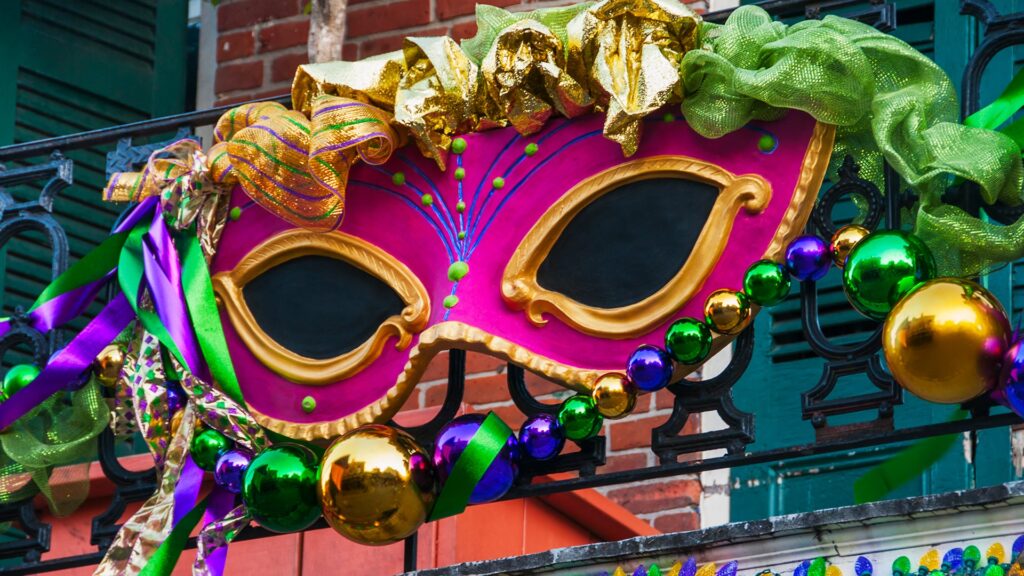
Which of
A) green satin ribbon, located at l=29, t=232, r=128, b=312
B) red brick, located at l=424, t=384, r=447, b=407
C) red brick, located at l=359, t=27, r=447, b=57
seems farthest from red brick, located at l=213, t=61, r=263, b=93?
green satin ribbon, located at l=29, t=232, r=128, b=312

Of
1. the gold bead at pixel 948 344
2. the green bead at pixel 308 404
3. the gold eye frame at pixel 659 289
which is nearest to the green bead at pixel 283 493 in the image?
the green bead at pixel 308 404

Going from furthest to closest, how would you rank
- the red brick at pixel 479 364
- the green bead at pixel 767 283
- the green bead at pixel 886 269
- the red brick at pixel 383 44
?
the red brick at pixel 383 44, the red brick at pixel 479 364, the green bead at pixel 767 283, the green bead at pixel 886 269

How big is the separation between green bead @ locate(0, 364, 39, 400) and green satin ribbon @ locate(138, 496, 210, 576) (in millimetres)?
590

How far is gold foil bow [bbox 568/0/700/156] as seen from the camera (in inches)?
190

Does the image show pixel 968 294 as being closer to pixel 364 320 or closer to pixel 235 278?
pixel 364 320

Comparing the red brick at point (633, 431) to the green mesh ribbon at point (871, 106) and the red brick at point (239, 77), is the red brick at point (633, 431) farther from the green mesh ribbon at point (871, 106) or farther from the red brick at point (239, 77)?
the green mesh ribbon at point (871, 106)

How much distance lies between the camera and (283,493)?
16.2 ft

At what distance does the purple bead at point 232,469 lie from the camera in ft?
16.7

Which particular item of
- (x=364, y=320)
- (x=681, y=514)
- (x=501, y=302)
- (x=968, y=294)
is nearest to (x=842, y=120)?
(x=968, y=294)

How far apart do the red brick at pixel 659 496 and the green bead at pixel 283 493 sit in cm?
156

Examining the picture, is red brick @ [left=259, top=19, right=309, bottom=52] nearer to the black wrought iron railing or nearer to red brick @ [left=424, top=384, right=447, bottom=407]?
red brick @ [left=424, top=384, right=447, bottom=407]

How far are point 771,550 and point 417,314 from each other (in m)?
0.99

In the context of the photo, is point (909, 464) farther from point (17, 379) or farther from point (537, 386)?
point (17, 379)

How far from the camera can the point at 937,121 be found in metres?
4.75
